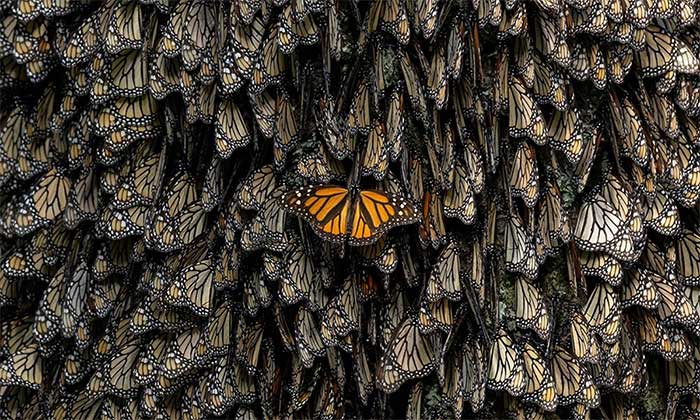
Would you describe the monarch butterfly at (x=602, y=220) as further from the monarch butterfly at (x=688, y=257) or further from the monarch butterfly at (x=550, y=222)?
the monarch butterfly at (x=688, y=257)

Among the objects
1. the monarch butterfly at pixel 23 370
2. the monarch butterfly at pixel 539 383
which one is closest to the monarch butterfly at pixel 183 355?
the monarch butterfly at pixel 23 370

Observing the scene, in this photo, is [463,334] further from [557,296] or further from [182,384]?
[182,384]

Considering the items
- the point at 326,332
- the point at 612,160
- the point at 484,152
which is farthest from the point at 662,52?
the point at 326,332

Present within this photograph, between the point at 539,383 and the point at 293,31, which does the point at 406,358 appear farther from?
the point at 293,31

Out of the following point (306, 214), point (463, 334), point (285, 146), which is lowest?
point (463, 334)

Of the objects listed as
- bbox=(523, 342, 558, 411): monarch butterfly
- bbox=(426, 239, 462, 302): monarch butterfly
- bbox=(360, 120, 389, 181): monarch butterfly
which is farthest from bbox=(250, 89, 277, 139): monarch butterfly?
bbox=(523, 342, 558, 411): monarch butterfly

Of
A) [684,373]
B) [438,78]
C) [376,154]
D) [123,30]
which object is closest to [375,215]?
[376,154]

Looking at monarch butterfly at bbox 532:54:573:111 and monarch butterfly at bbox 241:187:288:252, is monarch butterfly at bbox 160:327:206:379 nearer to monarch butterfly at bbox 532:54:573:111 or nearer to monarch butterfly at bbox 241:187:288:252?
monarch butterfly at bbox 241:187:288:252
